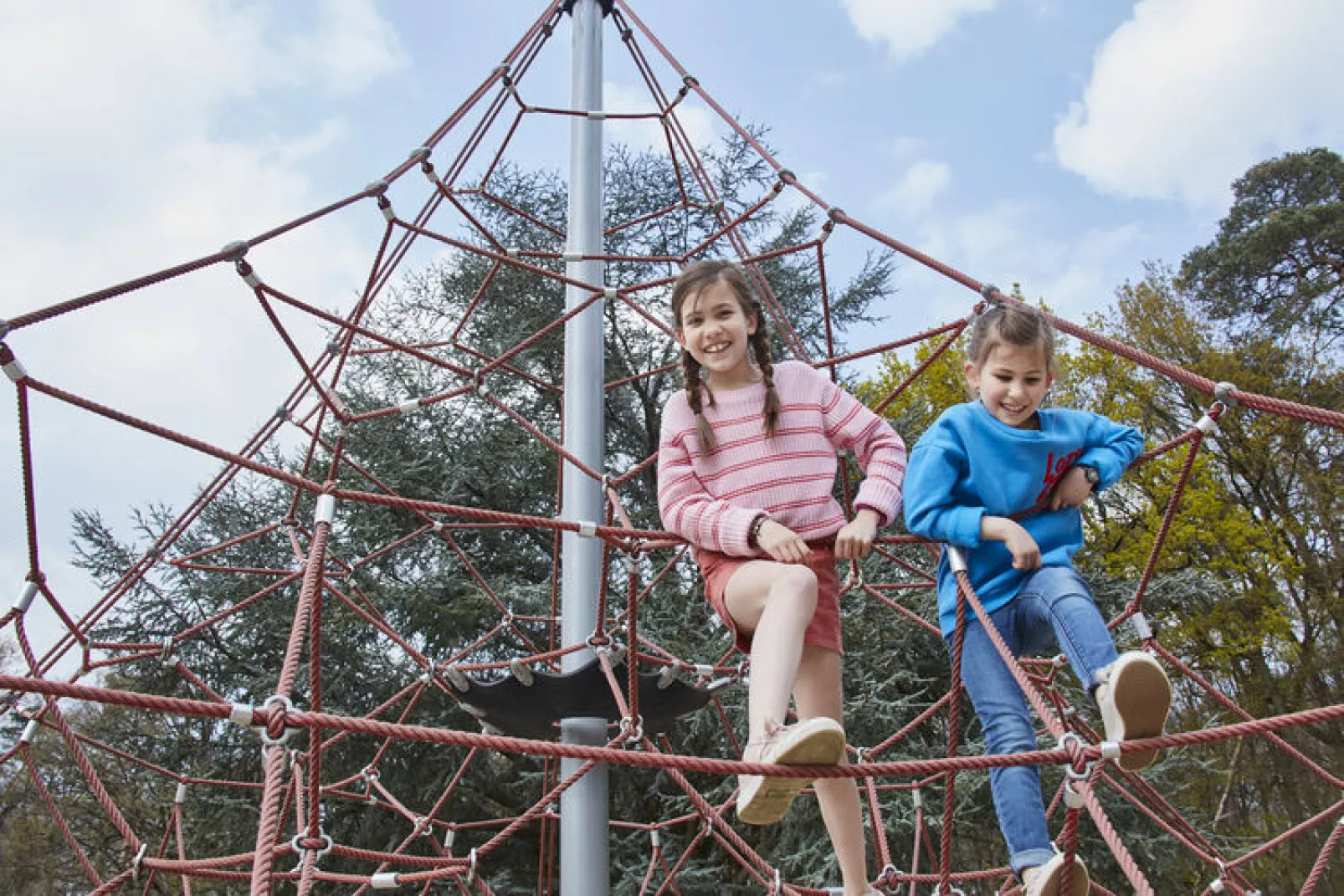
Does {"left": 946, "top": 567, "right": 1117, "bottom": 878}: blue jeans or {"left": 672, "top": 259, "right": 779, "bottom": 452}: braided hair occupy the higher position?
{"left": 672, "top": 259, "right": 779, "bottom": 452}: braided hair

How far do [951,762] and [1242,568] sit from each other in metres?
7.10

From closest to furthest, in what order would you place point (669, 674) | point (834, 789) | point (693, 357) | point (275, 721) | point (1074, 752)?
point (275, 721)
point (1074, 752)
point (834, 789)
point (693, 357)
point (669, 674)

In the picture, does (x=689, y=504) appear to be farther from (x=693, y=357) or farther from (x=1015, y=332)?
(x=1015, y=332)

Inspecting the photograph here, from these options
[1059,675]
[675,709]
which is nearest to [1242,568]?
[1059,675]

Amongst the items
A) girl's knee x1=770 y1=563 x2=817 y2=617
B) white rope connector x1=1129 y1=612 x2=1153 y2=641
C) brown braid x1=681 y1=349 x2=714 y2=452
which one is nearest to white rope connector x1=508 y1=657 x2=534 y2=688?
brown braid x1=681 y1=349 x2=714 y2=452

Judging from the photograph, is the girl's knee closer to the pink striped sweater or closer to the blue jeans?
the pink striped sweater

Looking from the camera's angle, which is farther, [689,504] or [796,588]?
[689,504]

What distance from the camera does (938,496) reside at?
4.63ft

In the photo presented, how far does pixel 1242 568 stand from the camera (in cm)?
705

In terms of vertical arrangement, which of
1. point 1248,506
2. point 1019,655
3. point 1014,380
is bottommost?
point 1019,655

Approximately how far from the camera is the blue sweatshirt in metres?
1.40

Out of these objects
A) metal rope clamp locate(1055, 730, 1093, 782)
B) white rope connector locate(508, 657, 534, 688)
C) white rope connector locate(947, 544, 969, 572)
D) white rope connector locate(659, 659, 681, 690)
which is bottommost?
metal rope clamp locate(1055, 730, 1093, 782)

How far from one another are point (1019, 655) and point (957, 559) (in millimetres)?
197

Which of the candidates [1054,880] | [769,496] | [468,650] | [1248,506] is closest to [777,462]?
[769,496]
